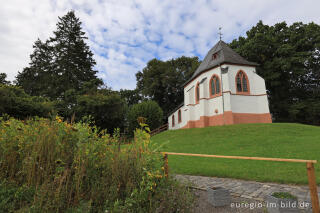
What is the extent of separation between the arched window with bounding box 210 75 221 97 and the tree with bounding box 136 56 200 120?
39.0 ft

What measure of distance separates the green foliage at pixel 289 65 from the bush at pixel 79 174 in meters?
27.2

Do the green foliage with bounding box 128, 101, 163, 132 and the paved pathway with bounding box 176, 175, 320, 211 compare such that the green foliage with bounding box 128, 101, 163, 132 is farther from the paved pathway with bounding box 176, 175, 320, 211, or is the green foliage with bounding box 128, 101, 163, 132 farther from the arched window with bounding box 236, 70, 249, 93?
the paved pathway with bounding box 176, 175, 320, 211

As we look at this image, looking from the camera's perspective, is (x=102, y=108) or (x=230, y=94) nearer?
(x=230, y=94)

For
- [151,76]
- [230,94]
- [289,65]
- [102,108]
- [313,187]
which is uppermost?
[151,76]

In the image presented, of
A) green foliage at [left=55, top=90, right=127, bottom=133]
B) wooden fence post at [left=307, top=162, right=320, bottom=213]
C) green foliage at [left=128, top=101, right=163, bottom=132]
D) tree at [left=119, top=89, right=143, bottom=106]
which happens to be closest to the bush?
wooden fence post at [left=307, top=162, right=320, bottom=213]

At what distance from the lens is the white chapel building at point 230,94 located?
19266mm

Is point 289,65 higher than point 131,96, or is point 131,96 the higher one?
point 289,65

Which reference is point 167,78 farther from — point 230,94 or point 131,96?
point 230,94

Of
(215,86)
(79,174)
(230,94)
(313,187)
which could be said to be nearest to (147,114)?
(215,86)

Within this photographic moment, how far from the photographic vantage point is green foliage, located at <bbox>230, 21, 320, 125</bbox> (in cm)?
2367

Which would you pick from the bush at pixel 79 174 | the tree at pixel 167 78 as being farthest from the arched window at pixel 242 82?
the bush at pixel 79 174

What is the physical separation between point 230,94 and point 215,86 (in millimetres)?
2123

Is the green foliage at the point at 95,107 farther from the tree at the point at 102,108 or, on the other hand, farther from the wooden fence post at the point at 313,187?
the wooden fence post at the point at 313,187

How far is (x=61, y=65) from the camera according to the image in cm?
2848
